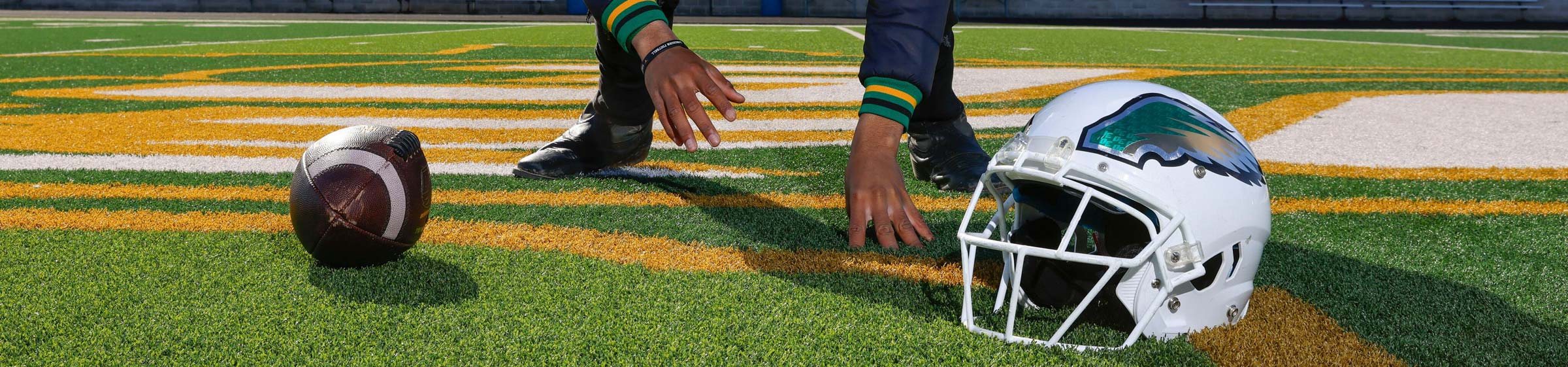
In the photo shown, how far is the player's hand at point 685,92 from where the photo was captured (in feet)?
5.39

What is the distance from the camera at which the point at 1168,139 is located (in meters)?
1.56

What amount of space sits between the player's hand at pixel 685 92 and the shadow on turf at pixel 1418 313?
3.87ft

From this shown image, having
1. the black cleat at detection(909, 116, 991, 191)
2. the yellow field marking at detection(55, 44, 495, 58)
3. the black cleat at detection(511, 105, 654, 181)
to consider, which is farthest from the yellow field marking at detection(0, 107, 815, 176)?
the yellow field marking at detection(55, 44, 495, 58)

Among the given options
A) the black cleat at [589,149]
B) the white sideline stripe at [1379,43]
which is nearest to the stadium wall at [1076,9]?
the white sideline stripe at [1379,43]

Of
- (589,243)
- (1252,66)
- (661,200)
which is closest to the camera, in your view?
(589,243)

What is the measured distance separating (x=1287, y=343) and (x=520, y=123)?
359cm

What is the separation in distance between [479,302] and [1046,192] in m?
1.04

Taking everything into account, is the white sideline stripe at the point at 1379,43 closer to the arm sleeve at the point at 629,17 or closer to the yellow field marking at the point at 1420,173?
the yellow field marking at the point at 1420,173

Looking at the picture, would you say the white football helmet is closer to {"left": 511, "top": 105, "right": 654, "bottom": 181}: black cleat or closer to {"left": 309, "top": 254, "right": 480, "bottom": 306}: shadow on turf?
{"left": 309, "top": 254, "right": 480, "bottom": 306}: shadow on turf

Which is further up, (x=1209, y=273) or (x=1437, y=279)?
(x=1209, y=273)

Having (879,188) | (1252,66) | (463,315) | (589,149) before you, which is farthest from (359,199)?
(1252,66)

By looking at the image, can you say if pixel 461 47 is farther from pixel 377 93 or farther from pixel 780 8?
pixel 780 8

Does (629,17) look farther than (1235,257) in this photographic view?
Yes

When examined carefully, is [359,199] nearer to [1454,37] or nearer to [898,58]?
[898,58]
